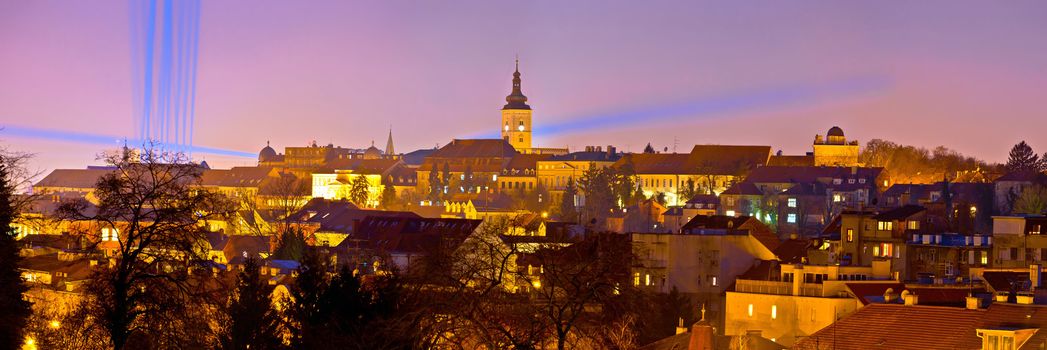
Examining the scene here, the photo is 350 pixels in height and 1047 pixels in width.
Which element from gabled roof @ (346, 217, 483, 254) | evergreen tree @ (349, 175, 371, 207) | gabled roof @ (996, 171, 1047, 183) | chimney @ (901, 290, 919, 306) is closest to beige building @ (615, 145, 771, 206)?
evergreen tree @ (349, 175, 371, 207)

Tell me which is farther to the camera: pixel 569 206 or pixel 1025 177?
pixel 569 206

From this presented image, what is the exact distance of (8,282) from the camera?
121 feet

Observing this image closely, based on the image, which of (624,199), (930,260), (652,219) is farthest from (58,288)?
(624,199)

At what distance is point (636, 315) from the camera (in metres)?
33.8

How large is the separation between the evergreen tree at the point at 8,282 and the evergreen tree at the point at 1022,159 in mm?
141093

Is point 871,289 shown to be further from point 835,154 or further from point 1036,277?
point 835,154

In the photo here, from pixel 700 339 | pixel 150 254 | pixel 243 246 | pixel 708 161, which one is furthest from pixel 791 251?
pixel 708 161

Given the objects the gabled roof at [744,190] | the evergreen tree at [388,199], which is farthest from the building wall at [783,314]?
the evergreen tree at [388,199]

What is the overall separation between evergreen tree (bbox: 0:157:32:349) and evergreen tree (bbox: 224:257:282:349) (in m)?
4.46

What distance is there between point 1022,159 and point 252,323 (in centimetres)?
14103

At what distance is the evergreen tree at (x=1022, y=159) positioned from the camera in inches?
6727

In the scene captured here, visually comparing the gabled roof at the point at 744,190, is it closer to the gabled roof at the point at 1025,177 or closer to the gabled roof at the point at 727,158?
the gabled roof at the point at 1025,177

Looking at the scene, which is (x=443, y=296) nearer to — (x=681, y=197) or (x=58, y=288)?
(x=58, y=288)

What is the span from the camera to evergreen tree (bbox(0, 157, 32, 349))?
35938mm
